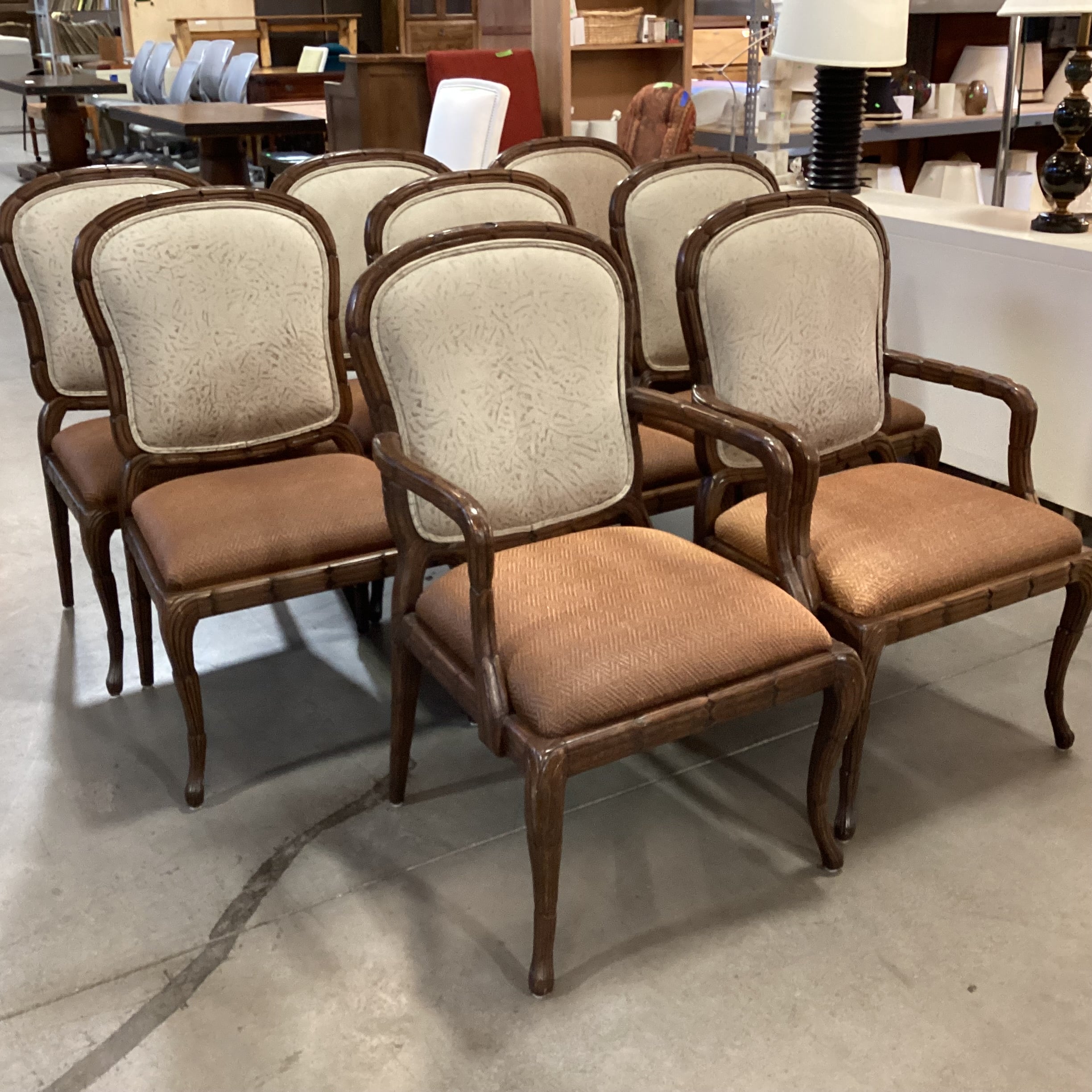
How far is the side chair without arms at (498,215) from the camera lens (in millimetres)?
2350

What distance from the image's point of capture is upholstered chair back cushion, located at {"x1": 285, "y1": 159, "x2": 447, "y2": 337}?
8.66ft

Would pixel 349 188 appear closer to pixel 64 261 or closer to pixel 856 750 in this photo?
Answer: pixel 64 261

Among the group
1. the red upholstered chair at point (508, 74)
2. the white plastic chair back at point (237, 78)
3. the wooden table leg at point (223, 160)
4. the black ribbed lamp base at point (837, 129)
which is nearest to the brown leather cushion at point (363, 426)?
the black ribbed lamp base at point (837, 129)

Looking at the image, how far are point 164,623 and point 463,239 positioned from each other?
77 centimetres

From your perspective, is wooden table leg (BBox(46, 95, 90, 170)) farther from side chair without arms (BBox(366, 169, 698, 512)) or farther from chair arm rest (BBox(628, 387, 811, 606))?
chair arm rest (BBox(628, 387, 811, 606))

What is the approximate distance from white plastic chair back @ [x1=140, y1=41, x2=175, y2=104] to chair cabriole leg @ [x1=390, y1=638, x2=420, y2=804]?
733cm

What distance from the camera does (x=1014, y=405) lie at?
2.11 m

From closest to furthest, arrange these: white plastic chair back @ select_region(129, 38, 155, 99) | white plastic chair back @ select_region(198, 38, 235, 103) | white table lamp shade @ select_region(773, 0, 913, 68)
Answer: white table lamp shade @ select_region(773, 0, 913, 68) < white plastic chair back @ select_region(198, 38, 235, 103) < white plastic chair back @ select_region(129, 38, 155, 99)

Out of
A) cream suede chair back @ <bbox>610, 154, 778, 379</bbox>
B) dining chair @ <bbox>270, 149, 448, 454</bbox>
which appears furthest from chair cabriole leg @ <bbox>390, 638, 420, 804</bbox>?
cream suede chair back @ <bbox>610, 154, 778, 379</bbox>

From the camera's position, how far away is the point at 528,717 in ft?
5.09

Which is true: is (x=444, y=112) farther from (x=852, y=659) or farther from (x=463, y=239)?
(x=852, y=659)

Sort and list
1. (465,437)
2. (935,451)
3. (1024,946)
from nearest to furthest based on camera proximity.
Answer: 1. (1024,946)
2. (465,437)
3. (935,451)

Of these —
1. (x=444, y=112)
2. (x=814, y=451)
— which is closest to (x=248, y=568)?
(x=814, y=451)

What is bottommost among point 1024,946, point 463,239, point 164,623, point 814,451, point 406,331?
point 1024,946
